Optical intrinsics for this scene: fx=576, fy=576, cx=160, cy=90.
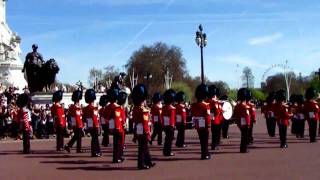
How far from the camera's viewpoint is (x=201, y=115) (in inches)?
547

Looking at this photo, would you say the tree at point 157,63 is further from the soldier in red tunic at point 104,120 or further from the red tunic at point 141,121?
the red tunic at point 141,121

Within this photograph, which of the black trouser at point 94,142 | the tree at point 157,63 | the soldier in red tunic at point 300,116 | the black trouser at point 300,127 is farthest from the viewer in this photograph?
the tree at point 157,63

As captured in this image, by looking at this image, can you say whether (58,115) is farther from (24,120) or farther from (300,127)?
(300,127)

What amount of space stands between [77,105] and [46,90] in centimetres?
1200

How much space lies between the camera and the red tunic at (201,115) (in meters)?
13.9

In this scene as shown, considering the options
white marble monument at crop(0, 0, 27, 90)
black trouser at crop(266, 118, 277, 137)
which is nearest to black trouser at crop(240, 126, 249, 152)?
black trouser at crop(266, 118, 277, 137)

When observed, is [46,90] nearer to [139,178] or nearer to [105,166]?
[105,166]

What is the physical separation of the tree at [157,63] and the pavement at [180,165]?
60173mm

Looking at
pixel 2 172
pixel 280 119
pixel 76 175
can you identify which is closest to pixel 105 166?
pixel 76 175

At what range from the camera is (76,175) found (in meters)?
11.5

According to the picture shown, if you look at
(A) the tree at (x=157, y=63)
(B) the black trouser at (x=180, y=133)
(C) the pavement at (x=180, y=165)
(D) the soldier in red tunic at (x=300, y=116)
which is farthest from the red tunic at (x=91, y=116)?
(A) the tree at (x=157, y=63)

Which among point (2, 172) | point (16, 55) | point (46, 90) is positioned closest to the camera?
point (2, 172)

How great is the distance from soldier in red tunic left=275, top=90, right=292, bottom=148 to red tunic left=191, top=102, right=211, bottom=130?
11.4 ft

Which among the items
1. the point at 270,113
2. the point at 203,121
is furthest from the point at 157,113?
the point at 270,113
